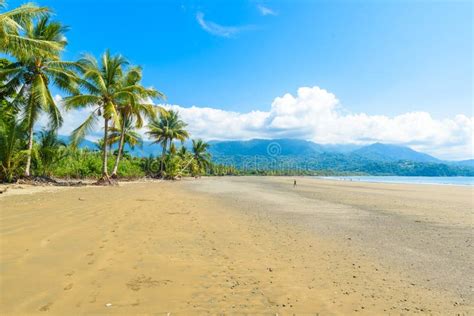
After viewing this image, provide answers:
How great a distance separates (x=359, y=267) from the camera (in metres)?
4.57

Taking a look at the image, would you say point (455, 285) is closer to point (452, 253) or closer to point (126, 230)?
point (452, 253)

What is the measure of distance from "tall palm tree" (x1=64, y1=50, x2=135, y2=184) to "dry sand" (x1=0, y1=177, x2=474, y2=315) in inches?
575

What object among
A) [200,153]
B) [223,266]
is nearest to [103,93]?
[223,266]

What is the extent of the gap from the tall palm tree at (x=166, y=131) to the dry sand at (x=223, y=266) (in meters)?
37.0

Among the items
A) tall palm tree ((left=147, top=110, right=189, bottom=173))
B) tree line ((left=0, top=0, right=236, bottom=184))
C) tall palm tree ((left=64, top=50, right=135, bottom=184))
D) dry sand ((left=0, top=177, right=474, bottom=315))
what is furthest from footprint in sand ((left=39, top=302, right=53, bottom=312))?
tall palm tree ((left=147, top=110, right=189, bottom=173))

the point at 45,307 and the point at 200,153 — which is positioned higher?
the point at 200,153

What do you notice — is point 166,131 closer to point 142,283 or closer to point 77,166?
point 77,166

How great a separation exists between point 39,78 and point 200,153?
4531 centimetres

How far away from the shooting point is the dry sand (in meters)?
3.15

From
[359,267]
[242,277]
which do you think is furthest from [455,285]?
[242,277]

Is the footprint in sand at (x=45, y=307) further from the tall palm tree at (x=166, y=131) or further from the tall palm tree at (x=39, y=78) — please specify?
the tall palm tree at (x=166, y=131)

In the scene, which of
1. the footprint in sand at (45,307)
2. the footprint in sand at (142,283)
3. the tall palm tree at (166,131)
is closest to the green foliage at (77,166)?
the tall palm tree at (166,131)

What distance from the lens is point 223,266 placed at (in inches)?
173

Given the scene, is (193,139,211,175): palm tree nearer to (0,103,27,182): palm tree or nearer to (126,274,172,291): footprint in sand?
(0,103,27,182): palm tree
